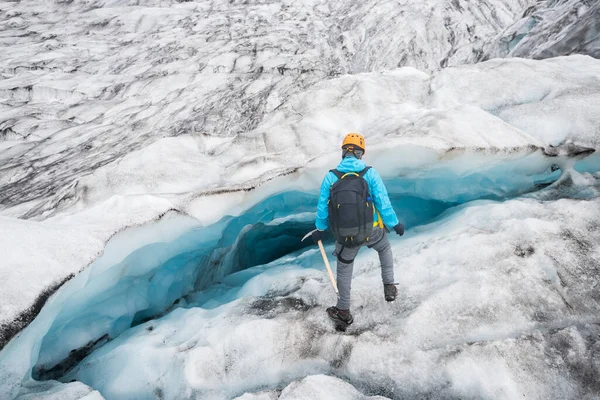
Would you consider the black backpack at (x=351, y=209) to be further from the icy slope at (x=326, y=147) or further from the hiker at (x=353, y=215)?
the icy slope at (x=326, y=147)

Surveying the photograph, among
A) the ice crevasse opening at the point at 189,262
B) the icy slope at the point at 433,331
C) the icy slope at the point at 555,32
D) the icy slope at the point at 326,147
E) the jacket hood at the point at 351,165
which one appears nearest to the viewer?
the icy slope at the point at 433,331

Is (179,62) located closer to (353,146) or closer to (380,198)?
(353,146)

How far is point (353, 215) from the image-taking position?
278 cm

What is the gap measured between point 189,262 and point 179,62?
39.1 feet

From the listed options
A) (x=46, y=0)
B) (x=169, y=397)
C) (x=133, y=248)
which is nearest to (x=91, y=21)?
(x=46, y=0)

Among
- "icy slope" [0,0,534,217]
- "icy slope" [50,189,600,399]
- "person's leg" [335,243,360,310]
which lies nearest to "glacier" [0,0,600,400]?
"icy slope" [50,189,600,399]

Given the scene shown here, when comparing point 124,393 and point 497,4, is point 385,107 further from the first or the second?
point 497,4

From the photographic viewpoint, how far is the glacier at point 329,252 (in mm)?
2541

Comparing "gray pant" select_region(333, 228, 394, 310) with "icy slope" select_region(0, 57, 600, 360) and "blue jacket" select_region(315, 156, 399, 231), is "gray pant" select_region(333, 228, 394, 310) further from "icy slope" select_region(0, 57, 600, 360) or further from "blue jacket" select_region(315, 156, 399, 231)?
"icy slope" select_region(0, 57, 600, 360)

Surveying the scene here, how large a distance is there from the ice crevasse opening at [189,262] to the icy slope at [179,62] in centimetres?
189

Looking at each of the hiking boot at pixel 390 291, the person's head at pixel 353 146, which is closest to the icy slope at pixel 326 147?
the person's head at pixel 353 146

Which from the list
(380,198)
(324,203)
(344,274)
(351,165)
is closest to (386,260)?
(344,274)

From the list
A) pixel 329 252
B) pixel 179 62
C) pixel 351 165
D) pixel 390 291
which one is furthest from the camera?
pixel 179 62

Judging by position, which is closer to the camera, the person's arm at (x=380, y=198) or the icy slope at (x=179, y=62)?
the person's arm at (x=380, y=198)
